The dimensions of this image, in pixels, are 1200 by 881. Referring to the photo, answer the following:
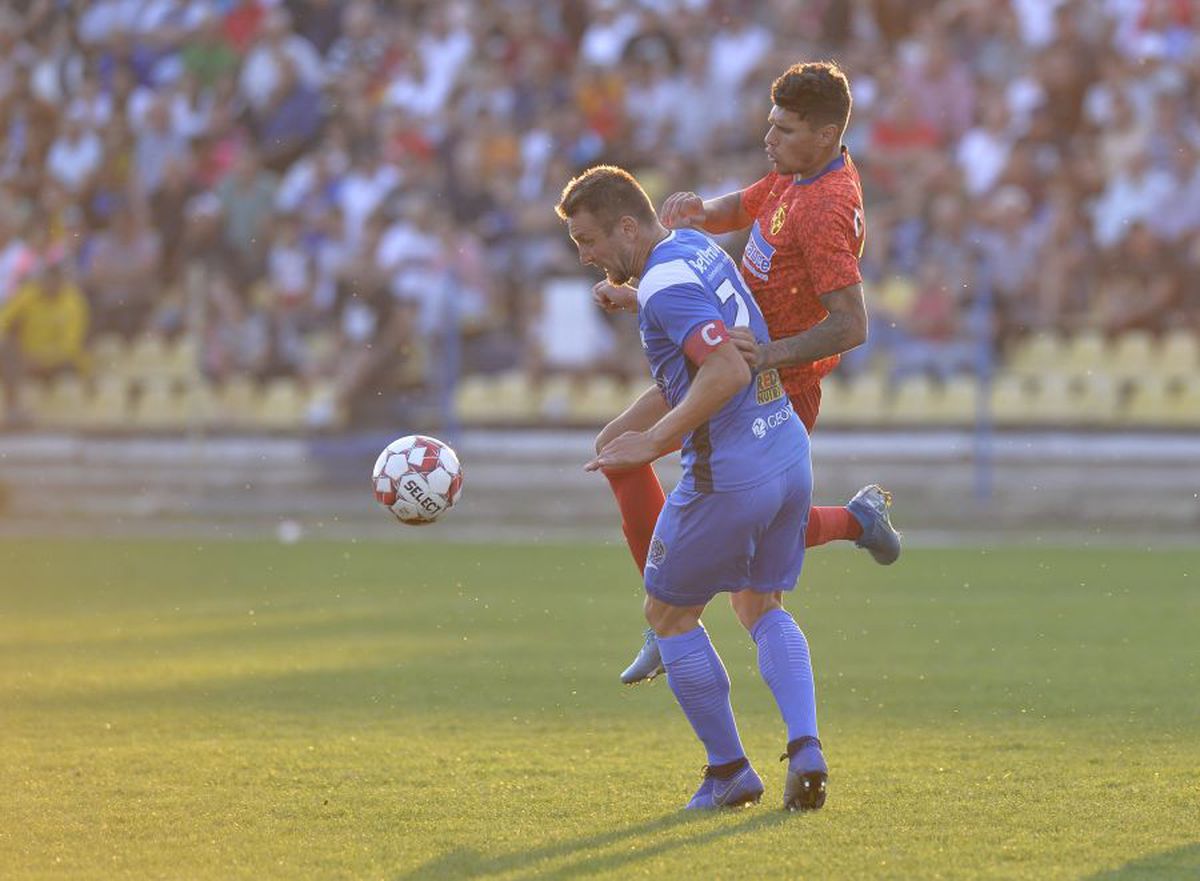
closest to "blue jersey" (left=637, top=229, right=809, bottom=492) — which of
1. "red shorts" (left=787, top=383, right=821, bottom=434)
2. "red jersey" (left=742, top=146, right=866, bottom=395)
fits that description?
"red jersey" (left=742, top=146, right=866, bottom=395)

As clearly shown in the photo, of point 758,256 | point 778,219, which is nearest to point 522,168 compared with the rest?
point 758,256

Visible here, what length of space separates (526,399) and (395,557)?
3.27m

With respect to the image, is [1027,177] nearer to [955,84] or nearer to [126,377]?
[955,84]

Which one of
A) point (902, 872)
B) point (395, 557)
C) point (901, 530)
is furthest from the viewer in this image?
point (901, 530)

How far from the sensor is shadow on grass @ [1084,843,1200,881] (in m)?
5.42

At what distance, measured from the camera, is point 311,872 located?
18.3 ft

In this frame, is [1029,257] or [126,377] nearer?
[1029,257]

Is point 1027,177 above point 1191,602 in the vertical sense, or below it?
above

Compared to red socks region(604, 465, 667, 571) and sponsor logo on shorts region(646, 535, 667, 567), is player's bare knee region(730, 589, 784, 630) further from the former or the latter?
red socks region(604, 465, 667, 571)

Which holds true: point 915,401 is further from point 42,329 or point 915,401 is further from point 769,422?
point 769,422

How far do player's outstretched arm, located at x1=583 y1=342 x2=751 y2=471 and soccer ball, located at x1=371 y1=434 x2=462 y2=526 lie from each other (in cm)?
142

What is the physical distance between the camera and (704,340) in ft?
19.8

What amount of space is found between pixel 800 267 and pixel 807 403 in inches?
26.8

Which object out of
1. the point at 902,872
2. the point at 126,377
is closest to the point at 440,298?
the point at 126,377
